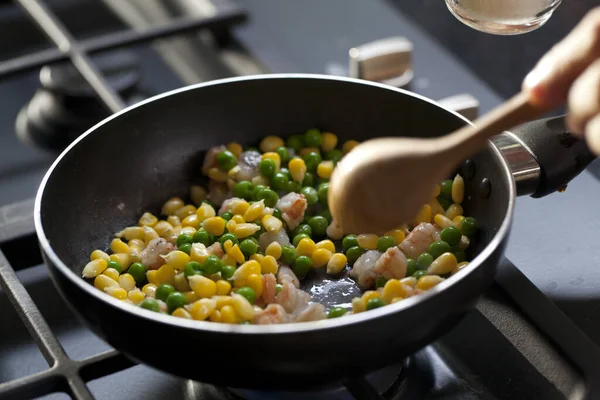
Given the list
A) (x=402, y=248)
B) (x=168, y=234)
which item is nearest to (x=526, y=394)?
(x=402, y=248)

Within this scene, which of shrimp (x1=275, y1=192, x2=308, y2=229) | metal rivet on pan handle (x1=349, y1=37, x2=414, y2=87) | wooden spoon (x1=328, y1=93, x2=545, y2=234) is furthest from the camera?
metal rivet on pan handle (x1=349, y1=37, x2=414, y2=87)

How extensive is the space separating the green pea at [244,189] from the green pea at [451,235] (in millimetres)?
279

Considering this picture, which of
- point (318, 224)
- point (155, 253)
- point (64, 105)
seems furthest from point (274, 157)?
point (64, 105)

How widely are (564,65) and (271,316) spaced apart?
388 millimetres

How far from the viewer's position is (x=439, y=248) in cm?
105

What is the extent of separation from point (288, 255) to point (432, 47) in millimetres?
749

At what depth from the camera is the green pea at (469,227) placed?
3.49ft

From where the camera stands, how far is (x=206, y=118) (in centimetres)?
121

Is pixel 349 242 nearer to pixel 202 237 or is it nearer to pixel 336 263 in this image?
pixel 336 263

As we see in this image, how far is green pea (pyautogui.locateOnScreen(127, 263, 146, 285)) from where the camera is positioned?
1.08m

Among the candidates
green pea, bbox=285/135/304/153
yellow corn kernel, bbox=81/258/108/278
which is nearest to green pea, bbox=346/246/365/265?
green pea, bbox=285/135/304/153

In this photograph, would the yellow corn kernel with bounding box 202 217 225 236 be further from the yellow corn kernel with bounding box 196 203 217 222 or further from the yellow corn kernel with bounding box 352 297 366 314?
the yellow corn kernel with bounding box 352 297 366 314

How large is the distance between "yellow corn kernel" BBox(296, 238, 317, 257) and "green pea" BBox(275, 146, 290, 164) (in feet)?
0.55

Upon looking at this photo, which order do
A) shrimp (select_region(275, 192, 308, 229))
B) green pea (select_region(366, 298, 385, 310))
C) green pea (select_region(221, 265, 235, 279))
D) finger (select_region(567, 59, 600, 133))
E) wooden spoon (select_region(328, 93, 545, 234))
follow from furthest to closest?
1. shrimp (select_region(275, 192, 308, 229))
2. green pea (select_region(221, 265, 235, 279))
3. green pea (select_region(366, 298, 385, 310))
4. wooden spoon (select_region(328, 93, 545, 234))
5. finger (select_region(567, 59, 600, 133))
